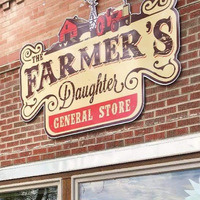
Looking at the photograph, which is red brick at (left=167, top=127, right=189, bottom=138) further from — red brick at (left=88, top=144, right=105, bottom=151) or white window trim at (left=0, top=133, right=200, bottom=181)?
red brick at (left=88, top=144, right=105, bottom=151)

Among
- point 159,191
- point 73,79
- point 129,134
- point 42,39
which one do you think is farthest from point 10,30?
point 159,191

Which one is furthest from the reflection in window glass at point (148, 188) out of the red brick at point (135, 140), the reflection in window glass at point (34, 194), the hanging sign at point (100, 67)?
the hanging sign at point (100, 67)

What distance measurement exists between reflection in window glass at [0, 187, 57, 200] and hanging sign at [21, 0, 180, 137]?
0.68 meters

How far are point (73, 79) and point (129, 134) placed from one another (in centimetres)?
116

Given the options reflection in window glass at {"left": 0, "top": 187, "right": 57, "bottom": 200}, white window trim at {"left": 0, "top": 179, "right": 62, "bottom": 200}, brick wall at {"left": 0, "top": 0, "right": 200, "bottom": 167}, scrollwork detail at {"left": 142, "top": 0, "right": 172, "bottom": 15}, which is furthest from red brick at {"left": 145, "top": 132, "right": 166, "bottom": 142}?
reflection in window glass at {"left": 0, "top": 187, "right": 57, "bottom": 200}

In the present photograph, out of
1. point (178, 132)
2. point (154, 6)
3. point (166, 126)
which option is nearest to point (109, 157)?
point (166, 126)

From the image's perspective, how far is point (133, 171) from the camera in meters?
5.91

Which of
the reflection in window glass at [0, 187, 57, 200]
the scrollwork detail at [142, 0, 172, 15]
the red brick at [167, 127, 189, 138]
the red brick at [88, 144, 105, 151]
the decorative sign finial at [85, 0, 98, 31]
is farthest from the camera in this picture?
the reflection in window glass at [0, 187, 57, 200]

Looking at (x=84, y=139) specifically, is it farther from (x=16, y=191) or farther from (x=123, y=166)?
(x=16, y=191)

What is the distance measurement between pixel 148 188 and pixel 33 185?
186 cm

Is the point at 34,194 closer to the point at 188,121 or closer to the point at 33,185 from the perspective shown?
the point at 33,185

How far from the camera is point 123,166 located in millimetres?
6016

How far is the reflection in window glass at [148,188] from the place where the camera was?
5.41 metres

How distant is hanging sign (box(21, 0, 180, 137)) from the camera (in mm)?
5914
